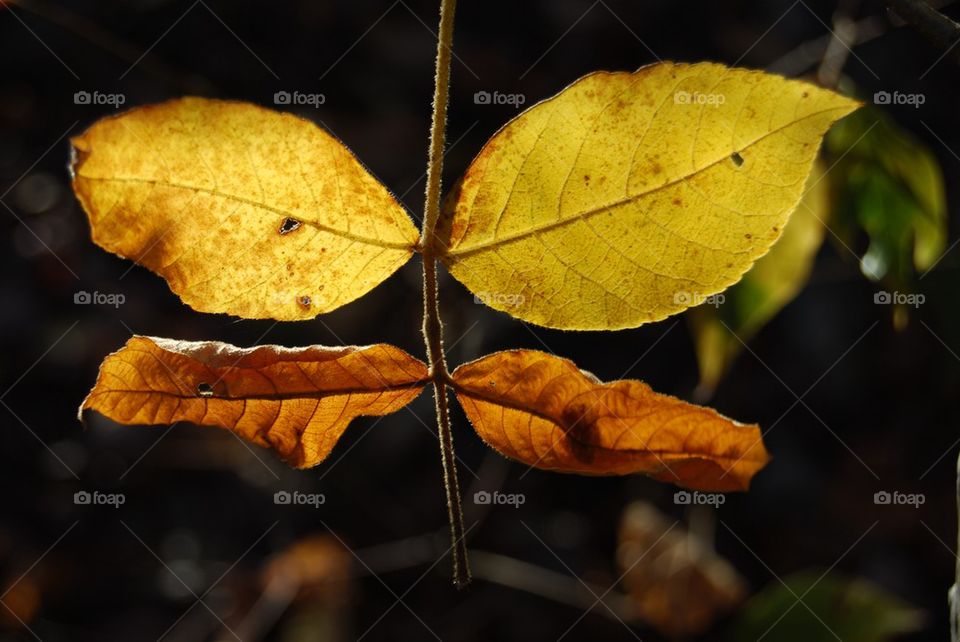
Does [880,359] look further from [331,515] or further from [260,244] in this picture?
[260,244]

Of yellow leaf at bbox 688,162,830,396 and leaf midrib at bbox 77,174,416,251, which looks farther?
yellow leaf at bbox 688,162,830,396

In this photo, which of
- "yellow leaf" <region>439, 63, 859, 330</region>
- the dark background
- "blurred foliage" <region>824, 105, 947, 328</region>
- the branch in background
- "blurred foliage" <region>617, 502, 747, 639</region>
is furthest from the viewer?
the dark background

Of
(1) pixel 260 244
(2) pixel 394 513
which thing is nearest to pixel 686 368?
(2) pixel 394 513

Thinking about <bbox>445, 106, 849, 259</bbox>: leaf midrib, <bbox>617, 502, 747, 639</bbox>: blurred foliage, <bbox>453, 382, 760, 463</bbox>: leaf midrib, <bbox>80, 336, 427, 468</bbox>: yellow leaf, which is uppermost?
<bbox>445, 106, 849, 259</bbox>: leaf midrib

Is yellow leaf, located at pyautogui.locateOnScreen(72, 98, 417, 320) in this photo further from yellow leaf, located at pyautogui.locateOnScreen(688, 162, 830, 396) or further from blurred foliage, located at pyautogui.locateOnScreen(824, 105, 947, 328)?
blurred foliage, located at pyautogui.locateOnScreen(824, 105, 947, 328)

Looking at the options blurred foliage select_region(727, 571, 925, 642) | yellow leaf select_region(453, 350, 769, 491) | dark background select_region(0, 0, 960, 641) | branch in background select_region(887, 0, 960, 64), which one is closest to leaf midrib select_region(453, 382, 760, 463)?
yellow leaf select_region(453, 350, 769, 491)

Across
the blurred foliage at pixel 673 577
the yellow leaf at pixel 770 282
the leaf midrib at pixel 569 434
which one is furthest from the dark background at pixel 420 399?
the leaf midrib at pixel 569 434

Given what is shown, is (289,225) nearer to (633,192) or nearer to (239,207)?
(239,207)
